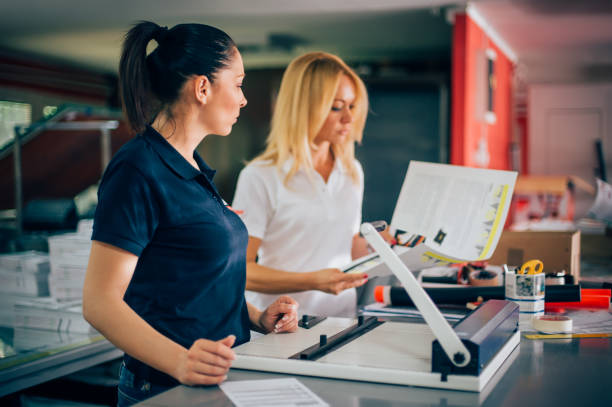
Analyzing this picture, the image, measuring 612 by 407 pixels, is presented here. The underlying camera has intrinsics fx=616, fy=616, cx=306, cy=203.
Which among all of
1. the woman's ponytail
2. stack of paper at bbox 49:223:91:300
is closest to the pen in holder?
the woman's ponytail

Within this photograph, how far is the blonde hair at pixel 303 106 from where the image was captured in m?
2.21

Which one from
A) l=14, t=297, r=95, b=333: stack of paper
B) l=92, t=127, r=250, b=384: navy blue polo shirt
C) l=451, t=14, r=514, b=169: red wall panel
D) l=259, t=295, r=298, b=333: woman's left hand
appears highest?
l=451, t=14, r=514, b=169: red wall panel

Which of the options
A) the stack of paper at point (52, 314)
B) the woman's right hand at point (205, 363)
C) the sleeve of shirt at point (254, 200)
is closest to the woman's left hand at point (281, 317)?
the woman's right hand at point (205, 363)

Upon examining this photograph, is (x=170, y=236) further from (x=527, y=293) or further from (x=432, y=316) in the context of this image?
(x=527, y=293)

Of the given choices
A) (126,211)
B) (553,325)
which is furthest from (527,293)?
(126,211)

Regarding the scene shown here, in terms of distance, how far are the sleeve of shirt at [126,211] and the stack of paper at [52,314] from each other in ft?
4.93

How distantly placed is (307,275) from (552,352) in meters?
0.78

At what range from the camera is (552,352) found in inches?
53.6

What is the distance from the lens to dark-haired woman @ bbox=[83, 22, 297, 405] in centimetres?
115

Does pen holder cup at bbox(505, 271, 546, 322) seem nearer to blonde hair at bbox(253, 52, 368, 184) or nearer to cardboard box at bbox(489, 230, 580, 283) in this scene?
cardboard box at bbox(489, 230, 580, 283)

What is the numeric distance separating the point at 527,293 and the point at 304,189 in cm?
89

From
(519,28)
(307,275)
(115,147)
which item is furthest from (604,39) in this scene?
(307,275)

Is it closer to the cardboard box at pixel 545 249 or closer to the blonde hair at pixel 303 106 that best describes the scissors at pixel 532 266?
the cardboard box at pixel 545 249

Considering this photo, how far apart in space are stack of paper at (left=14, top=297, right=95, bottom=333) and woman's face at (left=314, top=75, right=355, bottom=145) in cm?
125
